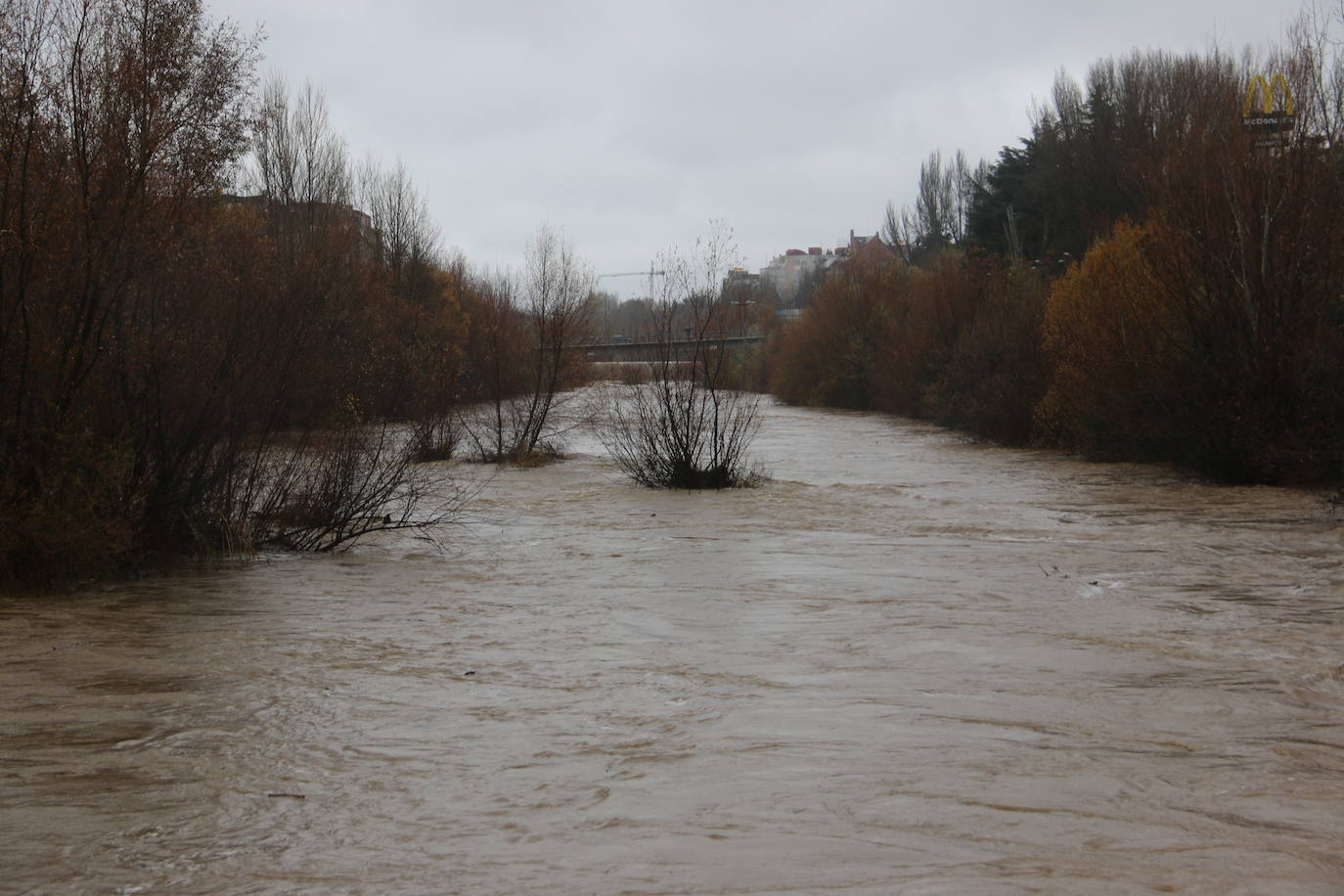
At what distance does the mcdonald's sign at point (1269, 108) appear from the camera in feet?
61.7

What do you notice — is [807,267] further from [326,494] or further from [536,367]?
[326,494]

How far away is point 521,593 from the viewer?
34.9 feet

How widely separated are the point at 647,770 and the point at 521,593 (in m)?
5.11

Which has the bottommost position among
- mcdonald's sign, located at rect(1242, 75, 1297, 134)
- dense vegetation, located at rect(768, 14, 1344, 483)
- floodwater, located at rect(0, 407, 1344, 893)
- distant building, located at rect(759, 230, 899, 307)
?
floodwater, located at rect(0, 407, 1344, 893)

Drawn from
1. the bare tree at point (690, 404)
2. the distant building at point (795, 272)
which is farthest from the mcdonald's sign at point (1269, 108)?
the distant building at point (795, 272)

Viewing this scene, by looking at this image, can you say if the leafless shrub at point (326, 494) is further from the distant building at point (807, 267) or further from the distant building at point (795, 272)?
the distant building at point (795, 272)

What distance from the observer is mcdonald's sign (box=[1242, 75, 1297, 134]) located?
61.7 feet

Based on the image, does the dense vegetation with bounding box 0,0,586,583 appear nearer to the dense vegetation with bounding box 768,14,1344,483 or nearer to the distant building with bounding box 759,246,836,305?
the dense vegetation with bounding box 768,14,1344,483

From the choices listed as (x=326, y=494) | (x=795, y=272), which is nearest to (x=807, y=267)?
(x=795, y=272)

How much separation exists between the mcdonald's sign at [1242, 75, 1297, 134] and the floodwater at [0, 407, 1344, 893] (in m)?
9.11

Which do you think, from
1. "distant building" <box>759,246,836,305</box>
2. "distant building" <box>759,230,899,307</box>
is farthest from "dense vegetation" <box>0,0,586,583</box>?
"distant building" <box>759,246,836,305</box>

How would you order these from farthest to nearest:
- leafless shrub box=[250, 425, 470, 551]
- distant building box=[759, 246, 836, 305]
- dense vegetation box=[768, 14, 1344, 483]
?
distant building box=[759, 246, 836, 305] → dense vegetation box=[768, 14, 1344, 483] → leafless shrub box=[250, 425, 470, 551]

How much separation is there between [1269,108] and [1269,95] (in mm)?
204

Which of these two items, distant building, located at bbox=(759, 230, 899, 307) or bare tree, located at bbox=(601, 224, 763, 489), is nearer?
bare tree, located at bbox=(601, 224, 763, 489)
